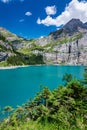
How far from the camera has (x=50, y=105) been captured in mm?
22422

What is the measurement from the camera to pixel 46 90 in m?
26.7

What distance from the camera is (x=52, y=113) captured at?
19.8 meters

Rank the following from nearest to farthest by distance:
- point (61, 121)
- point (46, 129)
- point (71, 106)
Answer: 1. point (46, 129)
2. point (61, 121)
3. point (71, 106)

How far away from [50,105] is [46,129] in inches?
463

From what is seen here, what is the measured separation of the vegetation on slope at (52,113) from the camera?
11735 mm

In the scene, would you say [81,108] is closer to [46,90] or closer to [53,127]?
[46,90]

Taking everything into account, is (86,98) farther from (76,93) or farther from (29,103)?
(29,103)

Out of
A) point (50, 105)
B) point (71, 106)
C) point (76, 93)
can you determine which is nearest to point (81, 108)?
point (71, 106)

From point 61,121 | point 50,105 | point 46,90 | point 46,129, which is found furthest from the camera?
point 46,90

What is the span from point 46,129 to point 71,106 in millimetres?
9598

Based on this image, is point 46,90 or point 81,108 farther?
point 46,90

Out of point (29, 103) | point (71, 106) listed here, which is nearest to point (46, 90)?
point (29, 103)

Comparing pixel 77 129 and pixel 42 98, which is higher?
pixel 77 129

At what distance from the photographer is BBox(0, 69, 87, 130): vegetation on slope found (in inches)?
462
